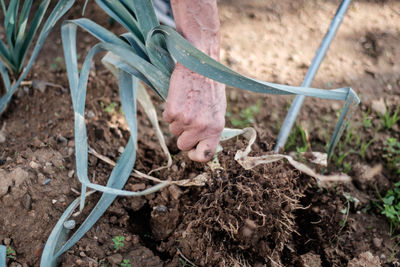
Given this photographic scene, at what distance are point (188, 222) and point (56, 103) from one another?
785 millimetres

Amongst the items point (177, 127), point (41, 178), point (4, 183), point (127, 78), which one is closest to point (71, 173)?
point (41, 178)

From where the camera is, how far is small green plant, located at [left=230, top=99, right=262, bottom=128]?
69.0 inches

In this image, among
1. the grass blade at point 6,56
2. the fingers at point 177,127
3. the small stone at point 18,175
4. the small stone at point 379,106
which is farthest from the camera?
the small stone at point 379,106

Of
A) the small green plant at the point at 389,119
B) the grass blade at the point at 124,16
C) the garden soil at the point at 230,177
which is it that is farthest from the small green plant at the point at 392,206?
the grass blade at the point at 124,16

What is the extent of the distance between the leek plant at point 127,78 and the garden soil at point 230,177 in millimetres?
100

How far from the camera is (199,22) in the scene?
1.00m

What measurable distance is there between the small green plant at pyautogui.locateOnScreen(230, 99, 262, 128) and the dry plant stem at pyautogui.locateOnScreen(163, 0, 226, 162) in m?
0.68

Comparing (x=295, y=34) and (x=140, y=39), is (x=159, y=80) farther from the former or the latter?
(x=295, y=34)

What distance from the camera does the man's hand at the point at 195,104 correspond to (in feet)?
3.37

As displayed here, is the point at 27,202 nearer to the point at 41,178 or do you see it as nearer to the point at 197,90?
the point at 41,178

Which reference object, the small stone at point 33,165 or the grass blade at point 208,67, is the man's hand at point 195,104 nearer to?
the grass blade at point 208,67

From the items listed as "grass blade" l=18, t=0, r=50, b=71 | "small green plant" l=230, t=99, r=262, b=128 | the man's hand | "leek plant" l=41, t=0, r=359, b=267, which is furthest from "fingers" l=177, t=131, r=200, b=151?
"grass blade" l=18, t=0, r=50, b=71

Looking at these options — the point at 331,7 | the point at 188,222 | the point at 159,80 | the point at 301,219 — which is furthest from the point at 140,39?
the point at 331,7

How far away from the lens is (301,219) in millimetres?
1480
